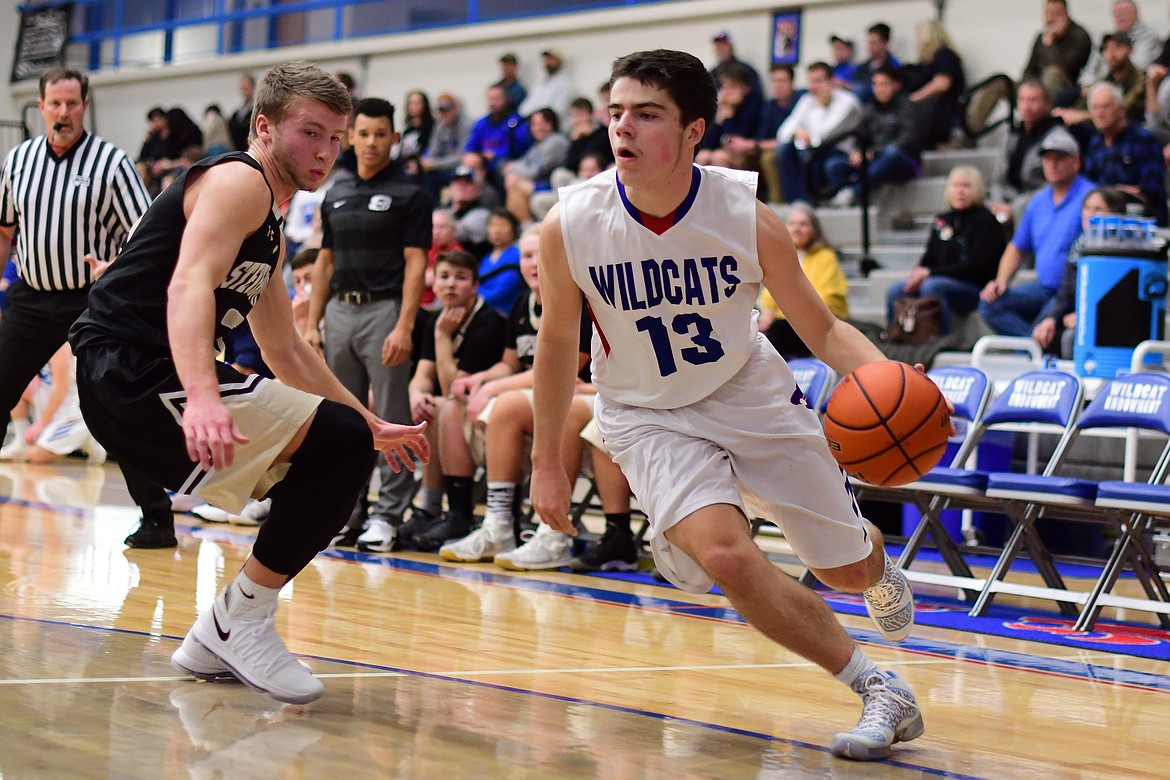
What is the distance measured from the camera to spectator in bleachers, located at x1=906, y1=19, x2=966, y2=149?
1127 centimetres

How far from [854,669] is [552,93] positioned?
39.0 feet

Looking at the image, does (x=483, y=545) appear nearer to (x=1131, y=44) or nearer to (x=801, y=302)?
(x=801, y=302)

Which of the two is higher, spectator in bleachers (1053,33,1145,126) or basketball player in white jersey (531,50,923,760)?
spectator in bleachers (1053,33,1145,126)

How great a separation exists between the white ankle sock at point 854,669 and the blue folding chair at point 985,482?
2.49 meters

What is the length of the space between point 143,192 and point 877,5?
8.74 metres

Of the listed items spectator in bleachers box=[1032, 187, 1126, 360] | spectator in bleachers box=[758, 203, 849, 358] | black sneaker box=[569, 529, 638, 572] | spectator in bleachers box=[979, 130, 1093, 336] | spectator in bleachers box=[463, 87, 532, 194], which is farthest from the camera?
spectator in bleachers box=[463, 87, 532, 194]

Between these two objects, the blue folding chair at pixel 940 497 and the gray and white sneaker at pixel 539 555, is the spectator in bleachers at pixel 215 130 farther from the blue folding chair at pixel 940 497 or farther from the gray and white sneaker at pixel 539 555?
the blue folding chair at pixel 940 497

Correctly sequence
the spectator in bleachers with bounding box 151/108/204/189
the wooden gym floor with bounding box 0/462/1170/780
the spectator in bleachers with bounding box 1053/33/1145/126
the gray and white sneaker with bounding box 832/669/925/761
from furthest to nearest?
1. the spectator in bleachers with bounding box 151/108/204/189
2. the spectator in bleachers with bounding box 1053/33/1145/126
3. the gray and white sneaker with bounding box 832/669/925/761
4. the wooden gym floor with bounding box 0/462/1170/780

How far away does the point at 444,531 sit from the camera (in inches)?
284

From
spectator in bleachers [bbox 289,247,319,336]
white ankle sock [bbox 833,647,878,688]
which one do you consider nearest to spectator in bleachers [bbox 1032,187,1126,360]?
spectator in bleachers [bbox 289,247,319,336]

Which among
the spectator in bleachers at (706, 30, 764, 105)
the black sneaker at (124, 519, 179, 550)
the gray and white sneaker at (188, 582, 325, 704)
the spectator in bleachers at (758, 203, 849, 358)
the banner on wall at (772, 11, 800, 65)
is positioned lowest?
the black sneaker at (124, 519, 179, 550)

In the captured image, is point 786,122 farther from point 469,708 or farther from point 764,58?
point 469,708

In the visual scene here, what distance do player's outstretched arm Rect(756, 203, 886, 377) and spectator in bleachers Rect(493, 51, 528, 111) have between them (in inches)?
450

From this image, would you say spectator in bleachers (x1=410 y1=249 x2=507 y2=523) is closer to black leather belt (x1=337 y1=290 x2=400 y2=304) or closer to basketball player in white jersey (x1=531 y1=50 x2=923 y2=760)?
black leather belt (x1=337 y1=290 x2=400 y2=304)
